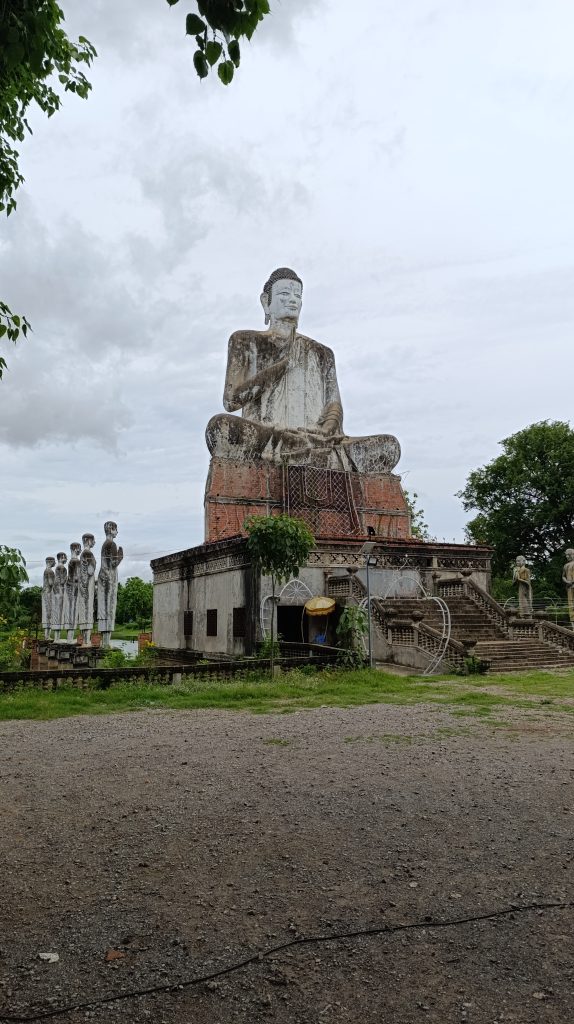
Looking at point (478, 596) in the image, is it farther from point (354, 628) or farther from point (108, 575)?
point (108, 575)

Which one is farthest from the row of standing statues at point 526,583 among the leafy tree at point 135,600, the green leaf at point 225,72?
the leafy tree at point 135,600

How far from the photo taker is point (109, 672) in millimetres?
11289

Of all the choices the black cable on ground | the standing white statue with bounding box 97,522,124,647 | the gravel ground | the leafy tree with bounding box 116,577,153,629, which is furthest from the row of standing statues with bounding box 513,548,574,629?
the leafy tree with bounding box 116,577,153,629

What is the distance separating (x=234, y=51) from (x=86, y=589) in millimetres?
16979

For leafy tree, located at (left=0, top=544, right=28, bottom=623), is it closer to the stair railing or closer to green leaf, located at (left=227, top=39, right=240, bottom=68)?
green leaf, located at (left=227, top=39, right=240, bottom=68)

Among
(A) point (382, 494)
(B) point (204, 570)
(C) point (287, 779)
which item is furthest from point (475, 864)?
(A) point (382, 494)

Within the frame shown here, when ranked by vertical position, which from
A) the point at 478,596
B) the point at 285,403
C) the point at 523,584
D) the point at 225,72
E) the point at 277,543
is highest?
the point at 285,403

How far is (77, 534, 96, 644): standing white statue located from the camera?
1848 centimetres

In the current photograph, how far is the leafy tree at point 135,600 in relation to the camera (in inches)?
2333

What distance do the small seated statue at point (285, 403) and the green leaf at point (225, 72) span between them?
19.1 meters

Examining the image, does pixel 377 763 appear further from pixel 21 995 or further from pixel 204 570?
pixel 204 570

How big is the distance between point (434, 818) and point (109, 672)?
7619 mm

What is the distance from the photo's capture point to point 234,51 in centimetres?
280

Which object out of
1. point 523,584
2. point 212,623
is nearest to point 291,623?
point 212,623
